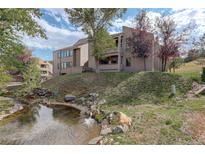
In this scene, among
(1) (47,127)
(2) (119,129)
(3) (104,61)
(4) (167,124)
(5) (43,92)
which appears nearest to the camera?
(2) (119,129)

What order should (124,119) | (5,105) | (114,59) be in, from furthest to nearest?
(114,59)
(5,105)
(124,119)

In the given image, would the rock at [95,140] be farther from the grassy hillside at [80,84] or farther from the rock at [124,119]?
the grassy hillside at [80,84]

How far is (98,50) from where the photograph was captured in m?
10.4

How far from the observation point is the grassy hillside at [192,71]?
7.02m

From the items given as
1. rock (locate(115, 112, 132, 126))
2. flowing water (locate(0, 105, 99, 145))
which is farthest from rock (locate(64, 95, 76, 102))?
rock (locate(115, 112, 132, 126))

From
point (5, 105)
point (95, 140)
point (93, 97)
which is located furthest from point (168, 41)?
point (5, 105)

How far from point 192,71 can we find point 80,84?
10.9 ft

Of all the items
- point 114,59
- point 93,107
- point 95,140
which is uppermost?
point 114,59

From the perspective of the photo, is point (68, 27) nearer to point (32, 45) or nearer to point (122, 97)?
point (32, 45)

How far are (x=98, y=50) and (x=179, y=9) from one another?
19.8ft

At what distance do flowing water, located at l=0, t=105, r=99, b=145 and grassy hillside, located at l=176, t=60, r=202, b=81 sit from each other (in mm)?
3498

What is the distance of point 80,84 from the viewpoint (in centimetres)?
709

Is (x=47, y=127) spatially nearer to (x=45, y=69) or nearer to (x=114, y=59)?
(x=45, y=69)

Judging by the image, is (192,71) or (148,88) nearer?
(148,88)
